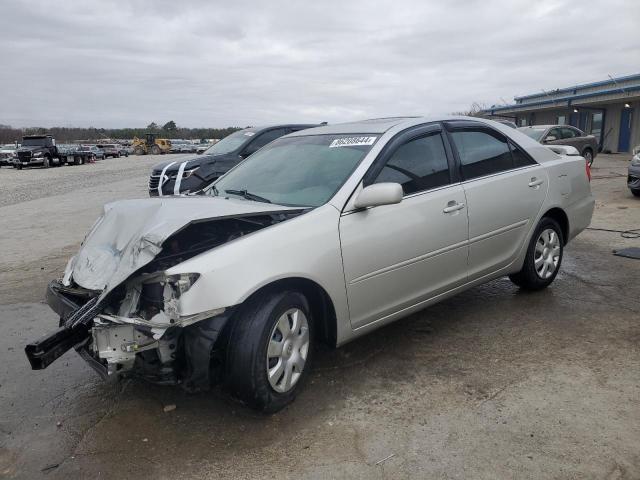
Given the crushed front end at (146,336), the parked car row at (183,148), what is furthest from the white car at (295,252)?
the parked car row at (183,148)

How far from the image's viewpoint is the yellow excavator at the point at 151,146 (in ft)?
181

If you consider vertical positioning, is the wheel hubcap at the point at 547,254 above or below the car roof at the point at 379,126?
below

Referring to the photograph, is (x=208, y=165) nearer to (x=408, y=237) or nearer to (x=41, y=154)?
(x=408, y=237)

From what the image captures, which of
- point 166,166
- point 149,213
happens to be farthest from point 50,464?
point 166,166

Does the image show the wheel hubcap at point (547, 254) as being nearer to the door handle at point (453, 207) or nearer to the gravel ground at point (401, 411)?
the gravel ground at point (401, 411)

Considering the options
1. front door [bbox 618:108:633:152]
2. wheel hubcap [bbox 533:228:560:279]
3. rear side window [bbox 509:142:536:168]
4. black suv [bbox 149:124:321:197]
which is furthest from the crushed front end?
front door [bbox 618:108:633:152]

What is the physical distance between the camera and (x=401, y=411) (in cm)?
325

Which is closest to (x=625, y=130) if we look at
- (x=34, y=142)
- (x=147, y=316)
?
(x=147, y=316)

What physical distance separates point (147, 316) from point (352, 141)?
1.99 m

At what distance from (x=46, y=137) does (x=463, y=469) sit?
35855mm

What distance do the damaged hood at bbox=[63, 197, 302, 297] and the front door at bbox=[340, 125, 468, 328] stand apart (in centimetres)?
61

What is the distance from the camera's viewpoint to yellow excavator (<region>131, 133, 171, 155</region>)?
55031mm

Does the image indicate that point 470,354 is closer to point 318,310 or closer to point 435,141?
point 318,310

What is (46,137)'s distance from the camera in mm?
33281
